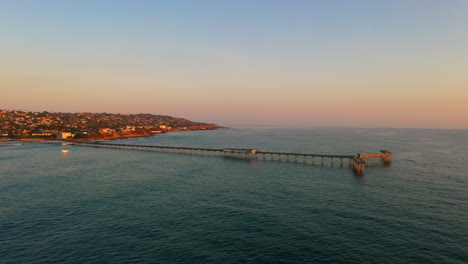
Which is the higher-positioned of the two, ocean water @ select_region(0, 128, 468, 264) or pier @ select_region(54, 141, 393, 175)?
pier @ select_region(54, 141, 393, 175)

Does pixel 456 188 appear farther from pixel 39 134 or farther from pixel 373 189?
pixel 39 134

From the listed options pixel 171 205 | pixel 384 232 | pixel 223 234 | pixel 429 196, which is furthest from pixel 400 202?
pixel 171 205

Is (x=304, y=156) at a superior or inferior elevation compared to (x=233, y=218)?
superior

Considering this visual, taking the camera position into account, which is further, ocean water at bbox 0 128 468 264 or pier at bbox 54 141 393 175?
pier at bbox 54 141 393 175

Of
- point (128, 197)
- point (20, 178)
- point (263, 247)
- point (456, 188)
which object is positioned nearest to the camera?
point (263, 247)

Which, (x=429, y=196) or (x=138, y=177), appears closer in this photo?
(x=429, y=196)

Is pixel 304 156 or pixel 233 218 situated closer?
pixel 233 218

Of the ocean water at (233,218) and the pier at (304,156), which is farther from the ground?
the pier at (304,156)

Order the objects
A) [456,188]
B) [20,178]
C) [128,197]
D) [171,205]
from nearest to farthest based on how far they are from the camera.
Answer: [171,205] → [128,197] → [456,188] → [20,178]
